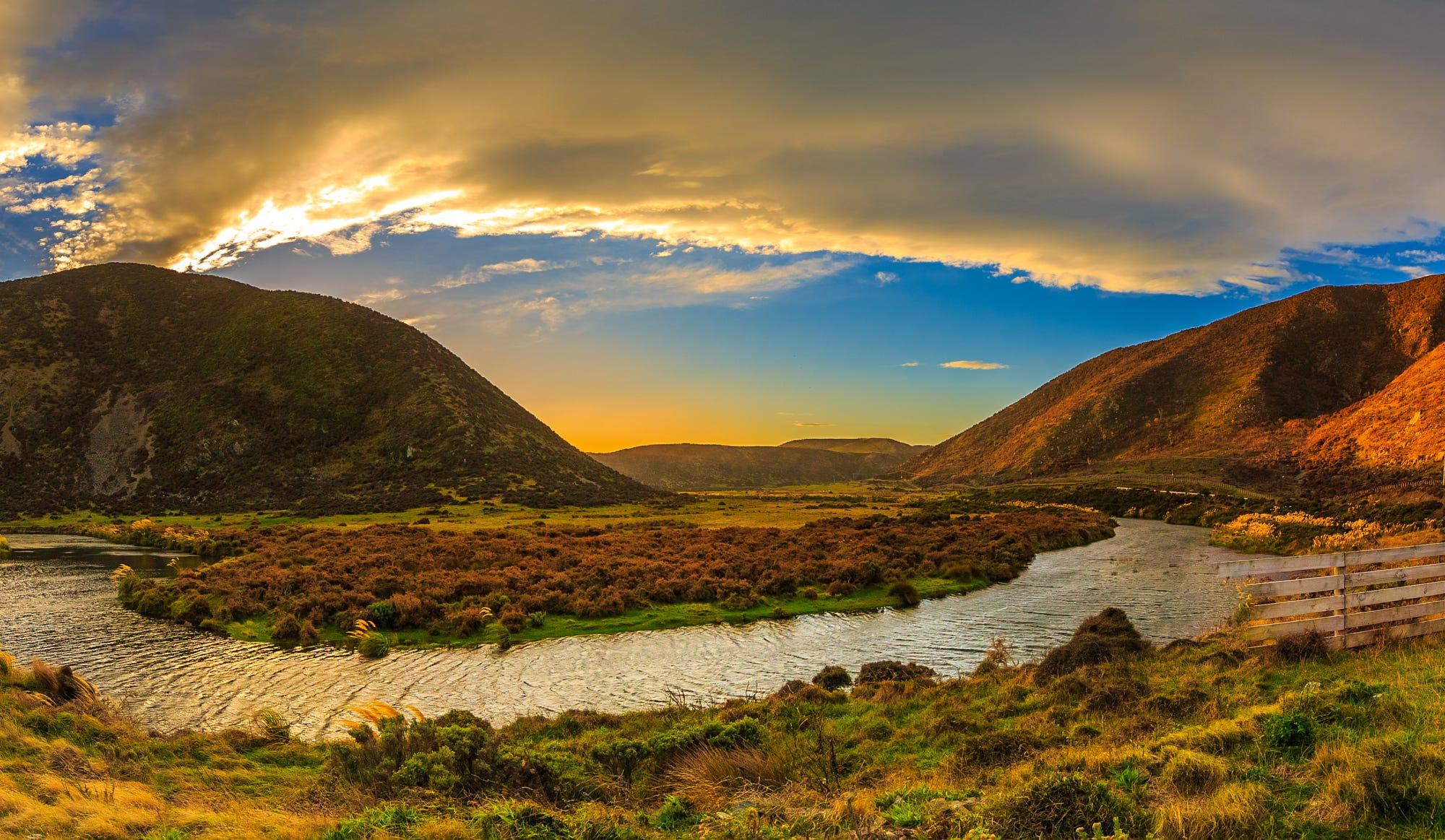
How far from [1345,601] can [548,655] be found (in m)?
19.1

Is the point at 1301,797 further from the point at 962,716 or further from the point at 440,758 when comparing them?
the point at 440,758

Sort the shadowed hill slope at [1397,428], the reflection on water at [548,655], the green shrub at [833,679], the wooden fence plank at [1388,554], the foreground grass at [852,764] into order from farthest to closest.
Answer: the shadowed hill slope at [1397,428]
the reflection on water at [548,655]
the green shrub at [833,679]
the wooden fence plank at [1388,554]
the foreground grass at [852,764]

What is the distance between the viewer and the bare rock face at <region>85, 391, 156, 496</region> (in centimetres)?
10131

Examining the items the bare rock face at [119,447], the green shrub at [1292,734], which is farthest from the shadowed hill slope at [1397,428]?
the bare rock face at [119,447]

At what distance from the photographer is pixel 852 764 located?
11.0m

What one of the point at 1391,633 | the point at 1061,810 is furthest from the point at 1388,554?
the point at 1061,810

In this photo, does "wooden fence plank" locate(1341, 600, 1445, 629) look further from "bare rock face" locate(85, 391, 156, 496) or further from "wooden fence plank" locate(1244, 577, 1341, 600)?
"bare rock face" locate(85, 391, 156, 496)

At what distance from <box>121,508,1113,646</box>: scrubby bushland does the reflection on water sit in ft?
7.77

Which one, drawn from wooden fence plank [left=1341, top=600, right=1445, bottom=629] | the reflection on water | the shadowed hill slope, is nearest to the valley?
the reflection on water

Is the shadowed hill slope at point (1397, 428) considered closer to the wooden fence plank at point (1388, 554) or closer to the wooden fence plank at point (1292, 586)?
the wooden fence plank at point (1388, 554)

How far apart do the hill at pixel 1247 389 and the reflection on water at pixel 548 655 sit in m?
97.5

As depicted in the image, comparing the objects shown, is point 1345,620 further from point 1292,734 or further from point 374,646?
point 374,646

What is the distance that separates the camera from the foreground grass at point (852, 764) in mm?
6965

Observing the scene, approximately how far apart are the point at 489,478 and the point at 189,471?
44.3 metres
